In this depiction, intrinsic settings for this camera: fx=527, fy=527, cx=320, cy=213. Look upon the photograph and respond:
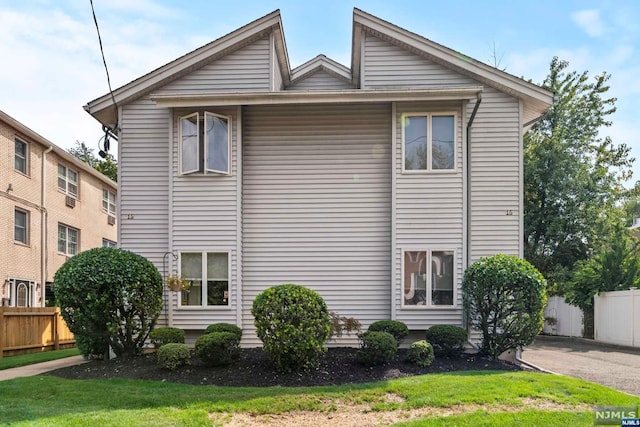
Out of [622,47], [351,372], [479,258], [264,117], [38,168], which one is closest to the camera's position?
[351,372]

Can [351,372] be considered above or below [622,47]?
below

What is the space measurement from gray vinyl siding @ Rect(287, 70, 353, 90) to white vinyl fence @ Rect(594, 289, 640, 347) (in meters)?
11.3

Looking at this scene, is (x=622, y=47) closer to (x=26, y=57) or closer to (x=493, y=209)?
(x=493, y=209)

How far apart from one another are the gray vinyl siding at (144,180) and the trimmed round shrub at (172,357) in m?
3.19

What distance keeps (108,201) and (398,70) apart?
2058 cm

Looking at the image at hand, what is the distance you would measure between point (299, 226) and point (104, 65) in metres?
5.65

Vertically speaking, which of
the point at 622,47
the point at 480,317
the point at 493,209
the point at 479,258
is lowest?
the point at 480,317

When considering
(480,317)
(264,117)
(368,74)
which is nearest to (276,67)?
(264,117)

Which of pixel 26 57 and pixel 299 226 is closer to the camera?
pixel 26 57

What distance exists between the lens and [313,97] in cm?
1170

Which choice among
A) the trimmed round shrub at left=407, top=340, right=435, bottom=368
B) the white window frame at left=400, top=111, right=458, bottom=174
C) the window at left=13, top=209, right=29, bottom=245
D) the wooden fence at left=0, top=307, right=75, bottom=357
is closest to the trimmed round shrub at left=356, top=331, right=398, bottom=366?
the trimmed round shrub at left=407, top=340, right=435, bottom=368

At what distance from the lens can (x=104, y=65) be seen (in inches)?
462

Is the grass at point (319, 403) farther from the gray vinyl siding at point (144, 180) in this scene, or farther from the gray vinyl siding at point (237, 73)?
the gray vinyl siding at point (237, 73)
